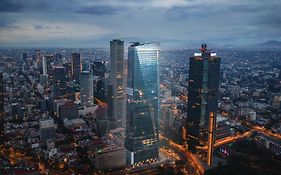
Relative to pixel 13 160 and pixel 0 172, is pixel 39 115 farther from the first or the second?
pixel 0 172

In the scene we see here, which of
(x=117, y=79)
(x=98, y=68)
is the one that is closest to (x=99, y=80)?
(x=98, y=68)

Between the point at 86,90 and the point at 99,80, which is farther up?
the point at 99,80

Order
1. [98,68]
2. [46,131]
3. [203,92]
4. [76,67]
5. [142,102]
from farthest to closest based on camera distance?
[76,67] → [98,68] → [46,131] → [203,92] → [142,102]

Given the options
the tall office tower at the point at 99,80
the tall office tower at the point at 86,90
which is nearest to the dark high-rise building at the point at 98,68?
the tall office tower at the point at 99,80

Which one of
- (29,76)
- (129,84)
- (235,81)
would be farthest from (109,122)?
(235,81)

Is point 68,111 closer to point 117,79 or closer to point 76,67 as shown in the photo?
point 117,79

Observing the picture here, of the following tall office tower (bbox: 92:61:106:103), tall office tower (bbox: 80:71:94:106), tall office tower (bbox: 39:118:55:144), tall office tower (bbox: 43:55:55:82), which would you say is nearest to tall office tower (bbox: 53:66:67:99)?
tall office tower (bbox: 80:71:94:106)
